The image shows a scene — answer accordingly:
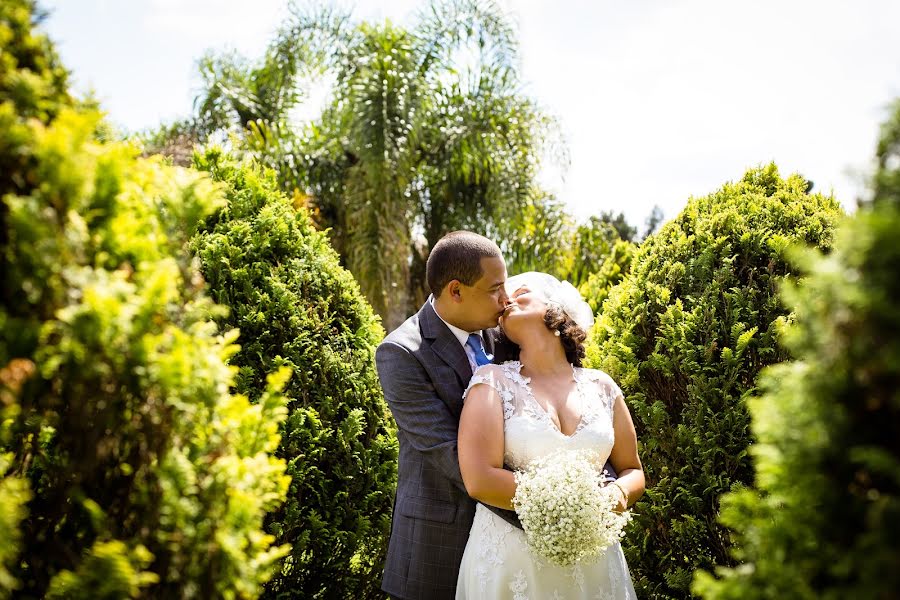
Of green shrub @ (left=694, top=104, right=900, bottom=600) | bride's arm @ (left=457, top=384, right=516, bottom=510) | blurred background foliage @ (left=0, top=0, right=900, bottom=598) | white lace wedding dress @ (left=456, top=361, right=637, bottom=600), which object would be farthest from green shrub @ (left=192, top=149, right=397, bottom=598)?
green shrub @ (left=694, top=104, right=900, bottom=600)

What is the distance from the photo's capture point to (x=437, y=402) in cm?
356

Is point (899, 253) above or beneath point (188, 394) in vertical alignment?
above

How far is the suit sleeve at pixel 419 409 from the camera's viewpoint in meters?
3.41

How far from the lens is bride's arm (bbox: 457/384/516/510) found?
123 inches

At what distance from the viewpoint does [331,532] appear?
4.08 metres

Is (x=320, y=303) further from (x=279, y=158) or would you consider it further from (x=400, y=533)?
(x=279, y=158)

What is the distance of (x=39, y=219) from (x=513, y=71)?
43.2 feet

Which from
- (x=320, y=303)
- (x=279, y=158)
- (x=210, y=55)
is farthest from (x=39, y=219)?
(x=210, y=55)

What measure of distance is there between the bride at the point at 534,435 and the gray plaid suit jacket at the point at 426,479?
0.14 metres

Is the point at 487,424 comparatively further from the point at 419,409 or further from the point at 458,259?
the point at 458,259

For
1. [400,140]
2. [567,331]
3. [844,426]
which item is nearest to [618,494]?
[567,331]

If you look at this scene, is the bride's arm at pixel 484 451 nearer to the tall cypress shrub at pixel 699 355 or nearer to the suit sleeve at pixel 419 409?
the suit sleeve at pixel 419 409

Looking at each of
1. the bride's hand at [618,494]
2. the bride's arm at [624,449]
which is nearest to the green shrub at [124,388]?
the bride's hand at [618,494]

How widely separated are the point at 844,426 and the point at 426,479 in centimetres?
240
